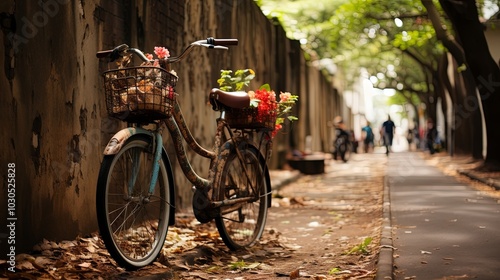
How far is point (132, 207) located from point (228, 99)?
4.64 feet

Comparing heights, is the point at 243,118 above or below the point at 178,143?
above

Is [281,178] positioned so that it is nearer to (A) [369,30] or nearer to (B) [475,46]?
(B) [475,46]

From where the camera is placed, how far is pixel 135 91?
5.04 metres

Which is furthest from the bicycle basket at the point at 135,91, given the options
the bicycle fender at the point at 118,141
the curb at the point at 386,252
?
the curb at the point at 386,252

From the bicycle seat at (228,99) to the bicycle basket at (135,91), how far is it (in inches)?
46.0

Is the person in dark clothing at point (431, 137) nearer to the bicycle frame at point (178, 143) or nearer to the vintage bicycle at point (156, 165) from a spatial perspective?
the vintage bicycle at point (156, 165)

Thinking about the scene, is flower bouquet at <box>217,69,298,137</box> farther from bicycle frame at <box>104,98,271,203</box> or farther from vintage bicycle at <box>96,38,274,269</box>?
bicycle frame at <box>104,98,271,203</box>

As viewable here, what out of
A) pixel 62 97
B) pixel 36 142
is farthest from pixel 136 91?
pixel 62 97

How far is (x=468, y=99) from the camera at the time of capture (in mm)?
21500

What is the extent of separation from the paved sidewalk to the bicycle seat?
1.68 metres

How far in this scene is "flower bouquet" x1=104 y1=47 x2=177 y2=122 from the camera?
16.6 feet

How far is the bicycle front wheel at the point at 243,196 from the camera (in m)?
6.54

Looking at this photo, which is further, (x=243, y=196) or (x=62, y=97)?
(x=243, y=196)

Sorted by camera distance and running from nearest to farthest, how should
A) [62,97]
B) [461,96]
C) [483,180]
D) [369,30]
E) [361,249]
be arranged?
1. [62,97]
2. [361,249]
3. [483,180]
4. [461,96]
5. [369,30]
